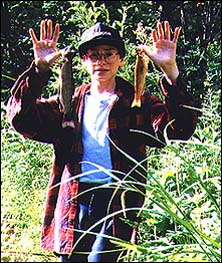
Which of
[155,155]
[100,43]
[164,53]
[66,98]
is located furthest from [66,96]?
[155,155]

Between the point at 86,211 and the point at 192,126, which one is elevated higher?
the point at 192,126

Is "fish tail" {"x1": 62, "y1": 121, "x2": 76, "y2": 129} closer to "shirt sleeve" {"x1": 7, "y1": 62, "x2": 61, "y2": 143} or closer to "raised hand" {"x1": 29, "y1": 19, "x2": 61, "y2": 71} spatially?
"shirt sleeve" {"x1": 7, "y1": 62, "x2": 61, "y2": 143}

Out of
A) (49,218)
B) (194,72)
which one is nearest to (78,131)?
(49,218)

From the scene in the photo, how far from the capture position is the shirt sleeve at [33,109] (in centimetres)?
260

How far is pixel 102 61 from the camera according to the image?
2658 millimetres

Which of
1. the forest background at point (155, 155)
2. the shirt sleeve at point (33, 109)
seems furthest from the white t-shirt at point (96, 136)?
the forest background at point (155, 155)

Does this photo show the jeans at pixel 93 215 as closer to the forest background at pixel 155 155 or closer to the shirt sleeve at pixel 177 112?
the forest background at pixel 155 155

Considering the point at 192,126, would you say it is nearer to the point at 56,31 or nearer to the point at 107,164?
the point at 107,164

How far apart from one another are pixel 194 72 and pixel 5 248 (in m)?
3.12

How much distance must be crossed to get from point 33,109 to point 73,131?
0.56 ft

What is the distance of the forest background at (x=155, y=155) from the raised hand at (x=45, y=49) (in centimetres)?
46

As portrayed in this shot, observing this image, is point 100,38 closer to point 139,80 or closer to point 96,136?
point 139,80

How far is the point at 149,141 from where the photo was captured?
8.95 ft

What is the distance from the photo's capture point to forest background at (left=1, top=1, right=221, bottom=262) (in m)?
1.59
